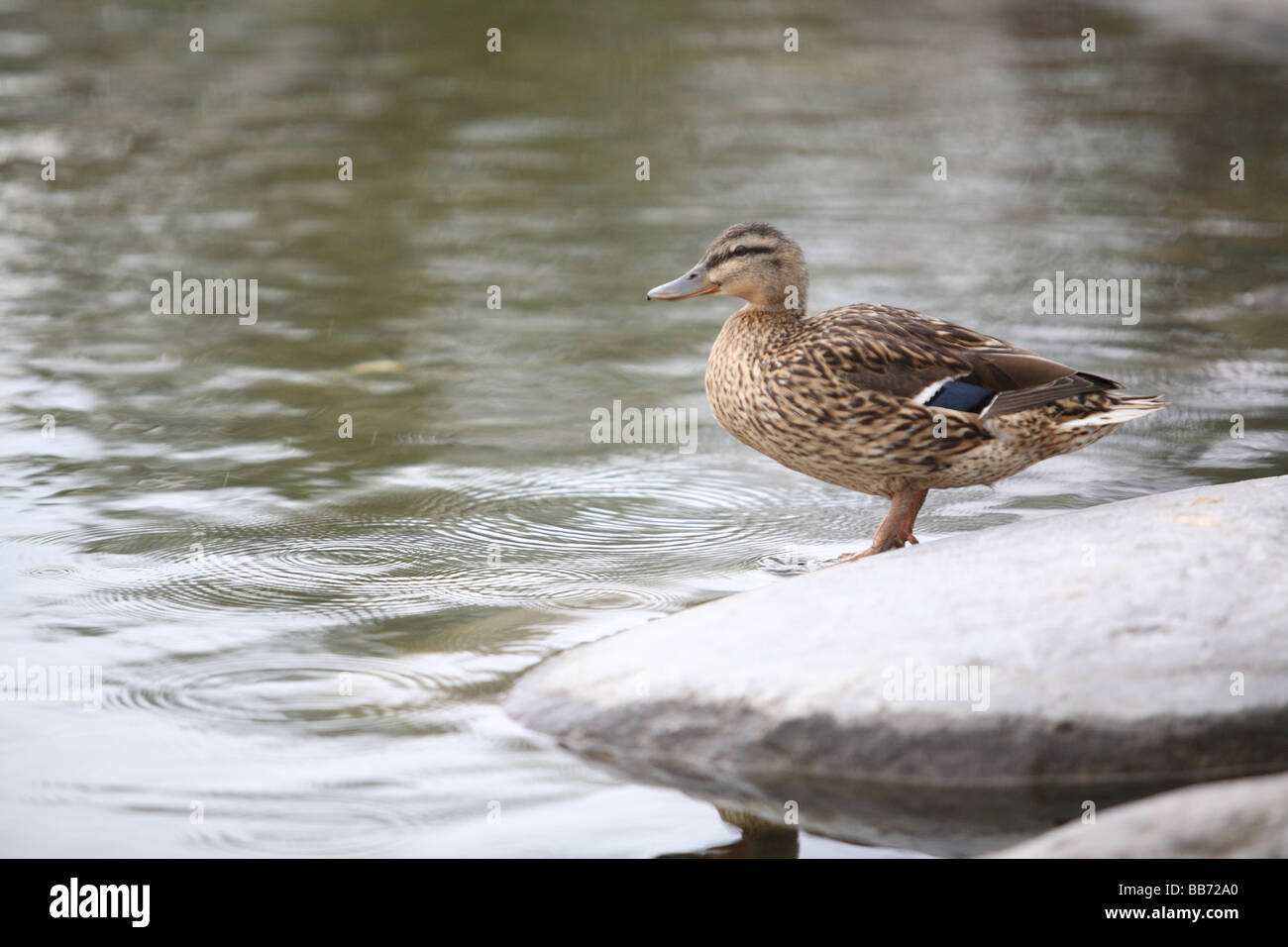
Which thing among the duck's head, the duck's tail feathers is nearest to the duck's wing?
the duck's tail feathers

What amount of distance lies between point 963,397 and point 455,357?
3.97 metres

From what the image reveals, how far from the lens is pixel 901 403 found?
5906 millimetres

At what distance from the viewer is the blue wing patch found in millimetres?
5949

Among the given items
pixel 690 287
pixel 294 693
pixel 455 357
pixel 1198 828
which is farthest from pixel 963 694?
pixel 455 357

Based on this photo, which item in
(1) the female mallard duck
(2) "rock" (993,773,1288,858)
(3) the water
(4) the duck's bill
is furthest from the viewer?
(4) the duck's bill

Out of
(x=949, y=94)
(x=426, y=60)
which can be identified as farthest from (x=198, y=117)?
(x=949, y=94)

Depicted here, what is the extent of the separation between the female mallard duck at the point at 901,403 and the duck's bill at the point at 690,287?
1.23 feet

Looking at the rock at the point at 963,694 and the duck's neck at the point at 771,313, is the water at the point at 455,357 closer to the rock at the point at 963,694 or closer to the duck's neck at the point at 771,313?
the rock at the point at 963,694

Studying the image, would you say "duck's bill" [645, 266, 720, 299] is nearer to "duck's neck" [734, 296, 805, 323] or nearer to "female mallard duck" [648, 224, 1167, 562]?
"duck's neck" [734, 296, 805, 323]

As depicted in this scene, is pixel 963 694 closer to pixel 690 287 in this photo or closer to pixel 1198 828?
pixel 1198 828

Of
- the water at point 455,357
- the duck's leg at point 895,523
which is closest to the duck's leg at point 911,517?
the duck's leg at point 895,523

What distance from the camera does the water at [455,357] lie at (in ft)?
15.9

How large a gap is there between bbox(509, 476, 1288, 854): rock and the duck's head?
185 centimetres
